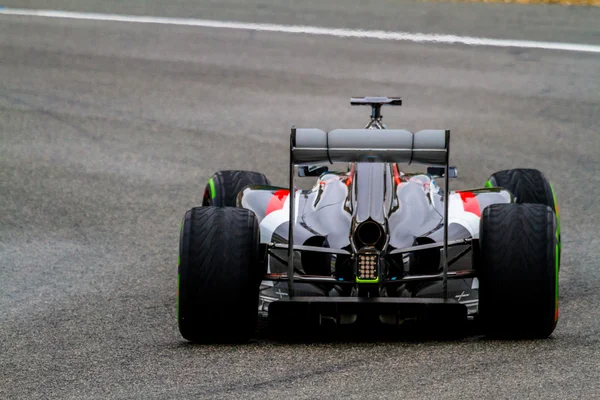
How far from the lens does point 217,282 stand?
6621 mm

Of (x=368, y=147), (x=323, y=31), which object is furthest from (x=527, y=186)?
(x=323, y=31)

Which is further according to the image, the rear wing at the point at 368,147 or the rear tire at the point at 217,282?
the rear tire at the point at 217,282

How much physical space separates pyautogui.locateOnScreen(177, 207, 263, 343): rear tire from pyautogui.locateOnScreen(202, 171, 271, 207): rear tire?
174 cm

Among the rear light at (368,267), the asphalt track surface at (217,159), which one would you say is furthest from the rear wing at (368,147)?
the asphalt track surface at (217,159)

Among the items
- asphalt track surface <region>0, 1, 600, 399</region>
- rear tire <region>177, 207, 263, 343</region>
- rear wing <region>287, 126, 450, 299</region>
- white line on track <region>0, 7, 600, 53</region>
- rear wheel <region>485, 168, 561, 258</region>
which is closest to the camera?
asphalt track surface <region>0, 1, 600, 399</region>

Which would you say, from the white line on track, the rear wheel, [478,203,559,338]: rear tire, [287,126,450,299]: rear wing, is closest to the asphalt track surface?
[478,203,559,338]: rear tire

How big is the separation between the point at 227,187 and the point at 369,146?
2.33m

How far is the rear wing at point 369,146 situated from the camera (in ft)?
21.1

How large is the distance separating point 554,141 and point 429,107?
2.16 meters

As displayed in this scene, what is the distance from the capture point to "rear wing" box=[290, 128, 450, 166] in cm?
645

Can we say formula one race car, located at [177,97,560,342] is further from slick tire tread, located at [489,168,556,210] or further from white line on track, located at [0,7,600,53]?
white line on track, located at [0,7,600,53]

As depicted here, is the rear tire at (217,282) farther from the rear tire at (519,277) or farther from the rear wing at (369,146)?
the rear tire at (519,277)

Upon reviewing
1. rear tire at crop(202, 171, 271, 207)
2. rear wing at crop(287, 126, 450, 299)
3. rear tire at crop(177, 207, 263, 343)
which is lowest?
rear tire at crop(177, 207, 263, 343)

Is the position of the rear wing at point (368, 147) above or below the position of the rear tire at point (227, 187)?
above
